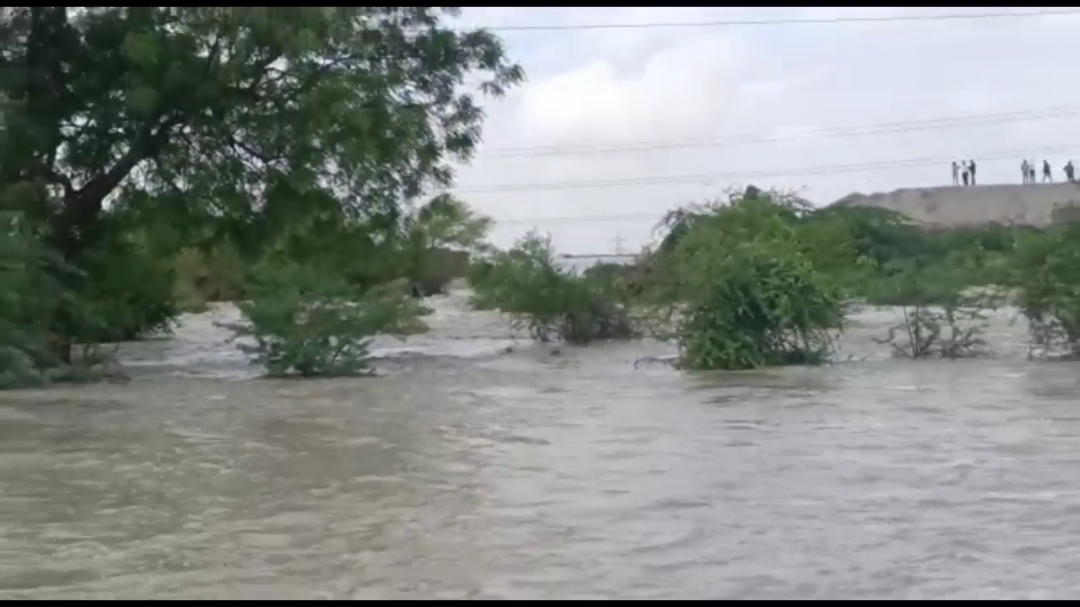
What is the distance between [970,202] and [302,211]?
3550 cm

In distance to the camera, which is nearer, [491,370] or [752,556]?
[752,556]

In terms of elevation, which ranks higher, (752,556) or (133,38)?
(133,38)

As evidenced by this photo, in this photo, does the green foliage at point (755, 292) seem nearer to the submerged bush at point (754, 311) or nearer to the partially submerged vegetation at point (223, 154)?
the submerged bush at point (754, 311)

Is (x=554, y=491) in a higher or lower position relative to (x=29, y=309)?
lower

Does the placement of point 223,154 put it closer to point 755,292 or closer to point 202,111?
point 202,111

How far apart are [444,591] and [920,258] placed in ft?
69.3

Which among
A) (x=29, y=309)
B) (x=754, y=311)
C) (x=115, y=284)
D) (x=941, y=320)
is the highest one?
(x=115, y=284)

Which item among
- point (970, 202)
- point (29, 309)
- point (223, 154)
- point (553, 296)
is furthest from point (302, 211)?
point (970, 202)

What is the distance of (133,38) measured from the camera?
1825cm

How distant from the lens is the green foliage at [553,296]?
83.1ft

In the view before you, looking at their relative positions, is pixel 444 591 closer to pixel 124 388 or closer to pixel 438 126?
pixel 124 388

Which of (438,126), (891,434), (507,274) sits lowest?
(891,434)

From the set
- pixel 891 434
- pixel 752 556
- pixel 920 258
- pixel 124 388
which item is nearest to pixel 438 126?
pixel 124 388

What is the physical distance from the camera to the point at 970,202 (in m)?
50.2
